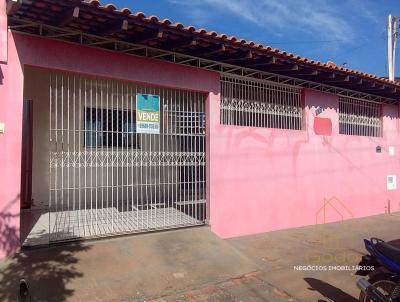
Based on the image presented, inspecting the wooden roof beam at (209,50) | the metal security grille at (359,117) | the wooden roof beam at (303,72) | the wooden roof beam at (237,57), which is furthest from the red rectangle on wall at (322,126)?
the wooden roof beam at (209,50)

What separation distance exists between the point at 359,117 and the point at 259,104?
12.4 feet

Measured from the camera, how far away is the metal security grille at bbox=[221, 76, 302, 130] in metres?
7.37

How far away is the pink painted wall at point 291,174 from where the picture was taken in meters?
7.12

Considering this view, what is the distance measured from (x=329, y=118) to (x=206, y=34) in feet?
14.9

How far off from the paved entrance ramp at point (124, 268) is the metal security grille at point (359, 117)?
17.4 ft

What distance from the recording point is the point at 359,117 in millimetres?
10141

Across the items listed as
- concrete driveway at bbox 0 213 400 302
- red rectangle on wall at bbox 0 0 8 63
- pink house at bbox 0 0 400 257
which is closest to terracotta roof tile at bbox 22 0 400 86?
pink house at bbox 0 0 400 257

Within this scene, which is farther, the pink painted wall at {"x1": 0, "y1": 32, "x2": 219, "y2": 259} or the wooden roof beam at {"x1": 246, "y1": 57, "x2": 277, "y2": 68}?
the wooden roof beam at {"x1": 246, "y1": 57, "x2": 277, "y2": 68}

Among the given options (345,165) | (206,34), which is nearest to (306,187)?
(345,165)

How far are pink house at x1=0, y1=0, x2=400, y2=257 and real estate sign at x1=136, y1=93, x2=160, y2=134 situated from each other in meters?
0.02

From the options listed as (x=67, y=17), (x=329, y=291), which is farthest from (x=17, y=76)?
(x=329, y=291)

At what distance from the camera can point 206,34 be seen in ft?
19.2

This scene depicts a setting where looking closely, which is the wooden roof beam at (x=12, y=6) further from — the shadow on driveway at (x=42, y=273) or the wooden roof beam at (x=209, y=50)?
the shadow on driveway at (x=42, y=273)

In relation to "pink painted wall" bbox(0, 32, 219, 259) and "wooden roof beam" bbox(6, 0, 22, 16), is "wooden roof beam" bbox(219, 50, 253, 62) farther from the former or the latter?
"wooden roof beam" bbox(6, 0, 22, 16)
